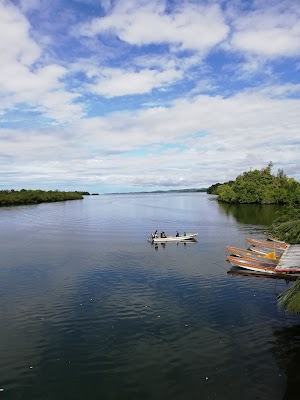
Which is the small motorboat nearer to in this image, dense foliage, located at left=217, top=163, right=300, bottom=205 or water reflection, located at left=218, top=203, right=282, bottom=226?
water reflection, located at left=218, top=203, right=282, bottom=226

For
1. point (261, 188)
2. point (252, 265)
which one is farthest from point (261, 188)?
point (252, 265)

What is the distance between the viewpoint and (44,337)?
85.8ft

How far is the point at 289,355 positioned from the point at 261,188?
160902mm

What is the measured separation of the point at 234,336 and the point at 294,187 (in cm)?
14990

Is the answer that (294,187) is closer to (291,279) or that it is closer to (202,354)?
(291,279)

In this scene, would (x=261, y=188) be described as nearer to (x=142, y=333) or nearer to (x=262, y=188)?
(x=262, y=188)

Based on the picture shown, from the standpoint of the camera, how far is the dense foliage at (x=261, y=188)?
168000 mm

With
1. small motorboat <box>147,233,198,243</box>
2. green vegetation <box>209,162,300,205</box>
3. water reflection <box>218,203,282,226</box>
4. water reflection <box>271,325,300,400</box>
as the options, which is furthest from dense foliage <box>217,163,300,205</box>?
water reflection <box>271,325,300,400</box>

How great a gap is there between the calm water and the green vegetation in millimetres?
127914

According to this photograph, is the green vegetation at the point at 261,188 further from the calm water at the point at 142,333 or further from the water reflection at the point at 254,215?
the calm water at the point at 142,333

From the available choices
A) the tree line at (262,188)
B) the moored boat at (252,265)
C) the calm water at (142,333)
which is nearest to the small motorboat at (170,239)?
the calm water at (142,333)

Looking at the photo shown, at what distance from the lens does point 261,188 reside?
176 m

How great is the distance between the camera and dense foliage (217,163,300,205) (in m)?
168

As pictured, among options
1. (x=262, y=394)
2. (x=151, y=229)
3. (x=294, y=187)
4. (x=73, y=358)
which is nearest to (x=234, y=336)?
(x=262, y=394)
